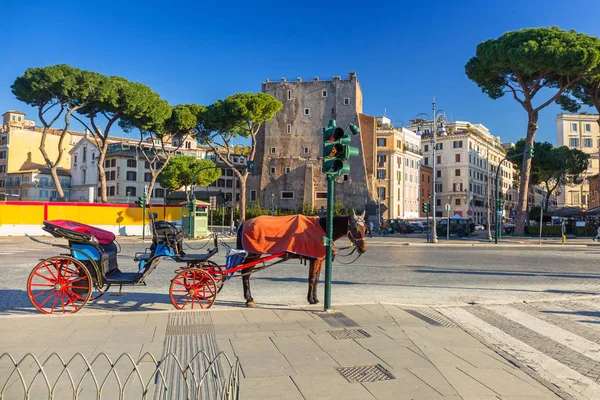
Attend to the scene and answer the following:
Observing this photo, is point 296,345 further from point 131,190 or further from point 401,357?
point 131,190

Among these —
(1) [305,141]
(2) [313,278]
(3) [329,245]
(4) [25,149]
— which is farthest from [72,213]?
(4) [25,149]

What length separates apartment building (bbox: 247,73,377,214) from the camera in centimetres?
6662

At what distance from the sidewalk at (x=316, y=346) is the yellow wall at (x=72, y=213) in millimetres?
27712

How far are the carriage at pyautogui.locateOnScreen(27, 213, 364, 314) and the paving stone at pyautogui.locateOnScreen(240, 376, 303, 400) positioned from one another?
3.51m

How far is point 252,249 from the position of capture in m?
8.67

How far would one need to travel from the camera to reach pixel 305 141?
67.6 metres

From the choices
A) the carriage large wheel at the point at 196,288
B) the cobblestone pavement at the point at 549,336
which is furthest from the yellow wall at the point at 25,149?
the cobblestone pavement at the point at 549,336

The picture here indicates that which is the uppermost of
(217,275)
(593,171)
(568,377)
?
(593,171)

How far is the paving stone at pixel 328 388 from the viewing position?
4.68 m

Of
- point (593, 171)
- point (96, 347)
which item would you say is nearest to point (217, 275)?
point (96, 347)

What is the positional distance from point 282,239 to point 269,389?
3.99 meters

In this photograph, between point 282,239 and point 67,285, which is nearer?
point 67,285

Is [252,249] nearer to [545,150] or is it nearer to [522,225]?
[522,225]

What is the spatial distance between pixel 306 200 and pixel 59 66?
121 ft
